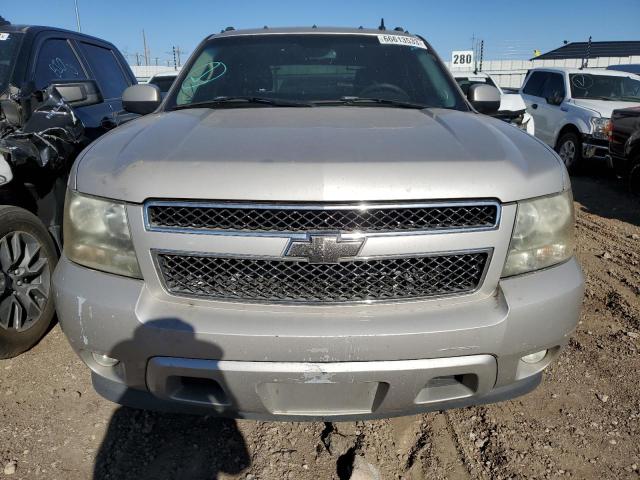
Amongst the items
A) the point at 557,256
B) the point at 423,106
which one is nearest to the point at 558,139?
A: the point at 423,106

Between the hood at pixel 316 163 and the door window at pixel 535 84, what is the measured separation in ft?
30.8

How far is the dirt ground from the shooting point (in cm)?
220

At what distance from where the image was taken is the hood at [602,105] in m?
8.68

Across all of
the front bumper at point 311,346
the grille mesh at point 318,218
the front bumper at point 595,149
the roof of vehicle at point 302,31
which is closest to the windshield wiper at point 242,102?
the roof of vehicle at point 302,31

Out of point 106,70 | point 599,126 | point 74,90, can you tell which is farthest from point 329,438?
point 599,126

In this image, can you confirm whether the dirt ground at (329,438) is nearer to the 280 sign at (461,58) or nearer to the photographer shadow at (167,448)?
the photographer shadow at (167,448)

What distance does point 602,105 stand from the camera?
8.98m

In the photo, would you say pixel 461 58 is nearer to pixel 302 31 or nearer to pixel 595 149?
pixel 595 149

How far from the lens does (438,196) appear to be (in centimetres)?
180

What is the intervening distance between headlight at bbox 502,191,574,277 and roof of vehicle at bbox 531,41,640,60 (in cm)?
3684

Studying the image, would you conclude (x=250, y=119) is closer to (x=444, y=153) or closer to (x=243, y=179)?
(x=243, y=179)

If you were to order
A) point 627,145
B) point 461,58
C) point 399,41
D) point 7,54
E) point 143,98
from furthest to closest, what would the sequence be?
point 461,58
point 627,145
point 7,54
point 399,41
point 143,98

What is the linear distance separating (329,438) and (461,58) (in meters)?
28.1

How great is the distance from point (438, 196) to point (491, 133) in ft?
2.32
